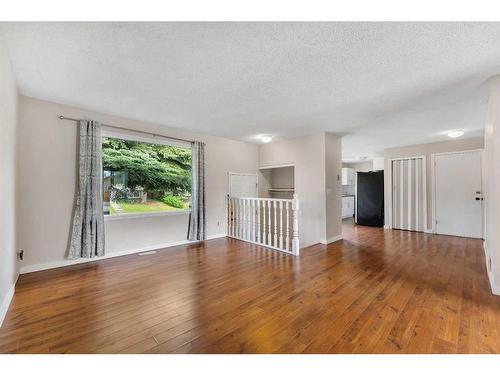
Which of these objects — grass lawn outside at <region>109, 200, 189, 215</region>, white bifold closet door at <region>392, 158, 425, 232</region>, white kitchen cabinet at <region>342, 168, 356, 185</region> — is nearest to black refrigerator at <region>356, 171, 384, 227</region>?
white bifold closet door at <region>392, 158, 425, 232</region>

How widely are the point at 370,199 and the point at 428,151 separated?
77.1 inches

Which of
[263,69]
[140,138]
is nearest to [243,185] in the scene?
[140,138]

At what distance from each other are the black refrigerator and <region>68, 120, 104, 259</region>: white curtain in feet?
22.6

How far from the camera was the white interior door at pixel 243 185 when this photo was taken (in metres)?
5.52

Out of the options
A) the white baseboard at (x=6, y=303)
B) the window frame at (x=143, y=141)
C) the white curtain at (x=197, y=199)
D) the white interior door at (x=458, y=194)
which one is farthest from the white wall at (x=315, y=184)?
the white baseboard at (x=6, y=303)

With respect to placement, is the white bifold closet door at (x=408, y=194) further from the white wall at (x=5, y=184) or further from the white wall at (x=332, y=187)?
the white wall at (x=5, y=184)

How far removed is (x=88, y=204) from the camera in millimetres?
3344

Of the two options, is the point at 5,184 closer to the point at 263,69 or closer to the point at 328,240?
the point at 263,69

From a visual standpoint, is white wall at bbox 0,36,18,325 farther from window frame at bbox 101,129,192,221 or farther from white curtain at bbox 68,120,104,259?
window frame at bbox 101,129,192,221

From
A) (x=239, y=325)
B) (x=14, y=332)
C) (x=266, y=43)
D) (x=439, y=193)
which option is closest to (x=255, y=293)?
(x=239, y=325)

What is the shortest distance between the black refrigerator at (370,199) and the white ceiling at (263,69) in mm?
3204

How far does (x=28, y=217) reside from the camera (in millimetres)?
3020

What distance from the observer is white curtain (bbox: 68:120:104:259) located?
3293 mm
